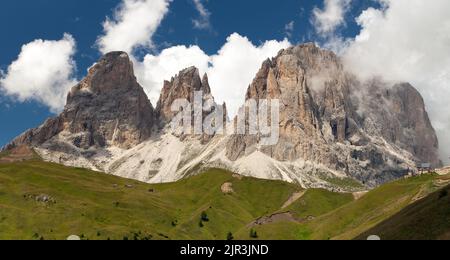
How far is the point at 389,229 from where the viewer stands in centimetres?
13538

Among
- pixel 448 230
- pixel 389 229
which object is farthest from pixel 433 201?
pixel 448 230

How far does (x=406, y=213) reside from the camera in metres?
144
